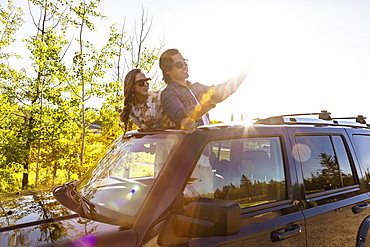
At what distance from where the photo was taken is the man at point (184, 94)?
243 centimetres

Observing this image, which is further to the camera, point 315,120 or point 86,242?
point 315,120

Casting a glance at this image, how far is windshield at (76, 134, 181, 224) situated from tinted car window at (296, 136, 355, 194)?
1239 mm

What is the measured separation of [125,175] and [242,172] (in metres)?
0.98

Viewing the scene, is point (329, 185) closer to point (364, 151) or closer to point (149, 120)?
point (364, 151)

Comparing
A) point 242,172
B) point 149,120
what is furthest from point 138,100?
point 242,172

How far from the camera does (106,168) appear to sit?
258cm

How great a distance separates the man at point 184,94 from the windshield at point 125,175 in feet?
0.92

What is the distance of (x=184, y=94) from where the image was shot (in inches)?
119

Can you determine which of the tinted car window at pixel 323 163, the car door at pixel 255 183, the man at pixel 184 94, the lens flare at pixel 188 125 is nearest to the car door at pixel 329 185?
the tinted car window at pixel 323 163

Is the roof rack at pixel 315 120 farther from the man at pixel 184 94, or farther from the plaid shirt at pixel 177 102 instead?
the plaid shirt at pixel 177 102

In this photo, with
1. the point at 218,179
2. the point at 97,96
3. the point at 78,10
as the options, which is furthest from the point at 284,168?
the point at 78,10

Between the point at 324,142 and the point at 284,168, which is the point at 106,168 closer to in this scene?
the point at 284,168

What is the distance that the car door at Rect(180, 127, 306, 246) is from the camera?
206 centimetres

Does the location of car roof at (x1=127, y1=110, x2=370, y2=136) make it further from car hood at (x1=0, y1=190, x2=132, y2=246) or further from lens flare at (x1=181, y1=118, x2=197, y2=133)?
car hood at (x1=0, y1=190, x2=132, y2=246)
